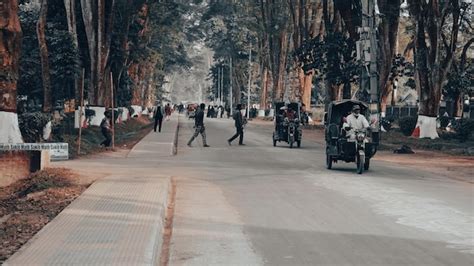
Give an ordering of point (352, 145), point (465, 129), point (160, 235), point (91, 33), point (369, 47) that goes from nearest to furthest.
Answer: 1. point (160, 235)
2. point (352, 145)
3. point (369, 47)
4. point (91, 33)
5. point (465, 129)

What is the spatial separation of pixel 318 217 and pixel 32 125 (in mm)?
13759

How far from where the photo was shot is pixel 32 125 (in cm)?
2292

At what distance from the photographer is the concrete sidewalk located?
751 cm

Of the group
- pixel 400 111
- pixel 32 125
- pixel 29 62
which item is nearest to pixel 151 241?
pixel 32 125

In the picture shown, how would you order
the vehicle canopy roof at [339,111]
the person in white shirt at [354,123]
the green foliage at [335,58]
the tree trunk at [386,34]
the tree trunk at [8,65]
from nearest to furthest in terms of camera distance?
the tree trunk at [8,65], the person in white shirt at [354,123], the vehicle canopy roof at [339,111], the tree trunk at [386,34], the green foliage at [335,58]

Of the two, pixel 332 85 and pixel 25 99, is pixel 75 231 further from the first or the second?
pixel 332 85

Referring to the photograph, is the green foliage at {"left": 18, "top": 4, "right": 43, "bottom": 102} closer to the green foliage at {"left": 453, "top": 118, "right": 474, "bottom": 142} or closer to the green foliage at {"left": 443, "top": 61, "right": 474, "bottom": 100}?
the green foliage at {"left": 453, "top": 118, "right": 474, "bottom": 142}

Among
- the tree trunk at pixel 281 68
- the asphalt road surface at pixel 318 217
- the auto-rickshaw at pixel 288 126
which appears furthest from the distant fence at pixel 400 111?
the asphalt road surface at pixel 318 217

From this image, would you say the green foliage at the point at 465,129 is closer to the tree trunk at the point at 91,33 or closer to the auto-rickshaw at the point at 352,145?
the auto-rickshaw at the point at 352,145

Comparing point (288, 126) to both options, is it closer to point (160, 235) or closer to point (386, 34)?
point (386, 34)

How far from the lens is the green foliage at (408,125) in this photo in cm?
4066

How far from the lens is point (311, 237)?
9617 millimetres

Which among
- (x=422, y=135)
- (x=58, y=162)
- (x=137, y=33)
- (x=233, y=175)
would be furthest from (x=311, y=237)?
(x=137, y=33)

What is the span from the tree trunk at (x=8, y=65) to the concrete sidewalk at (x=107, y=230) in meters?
5.53
